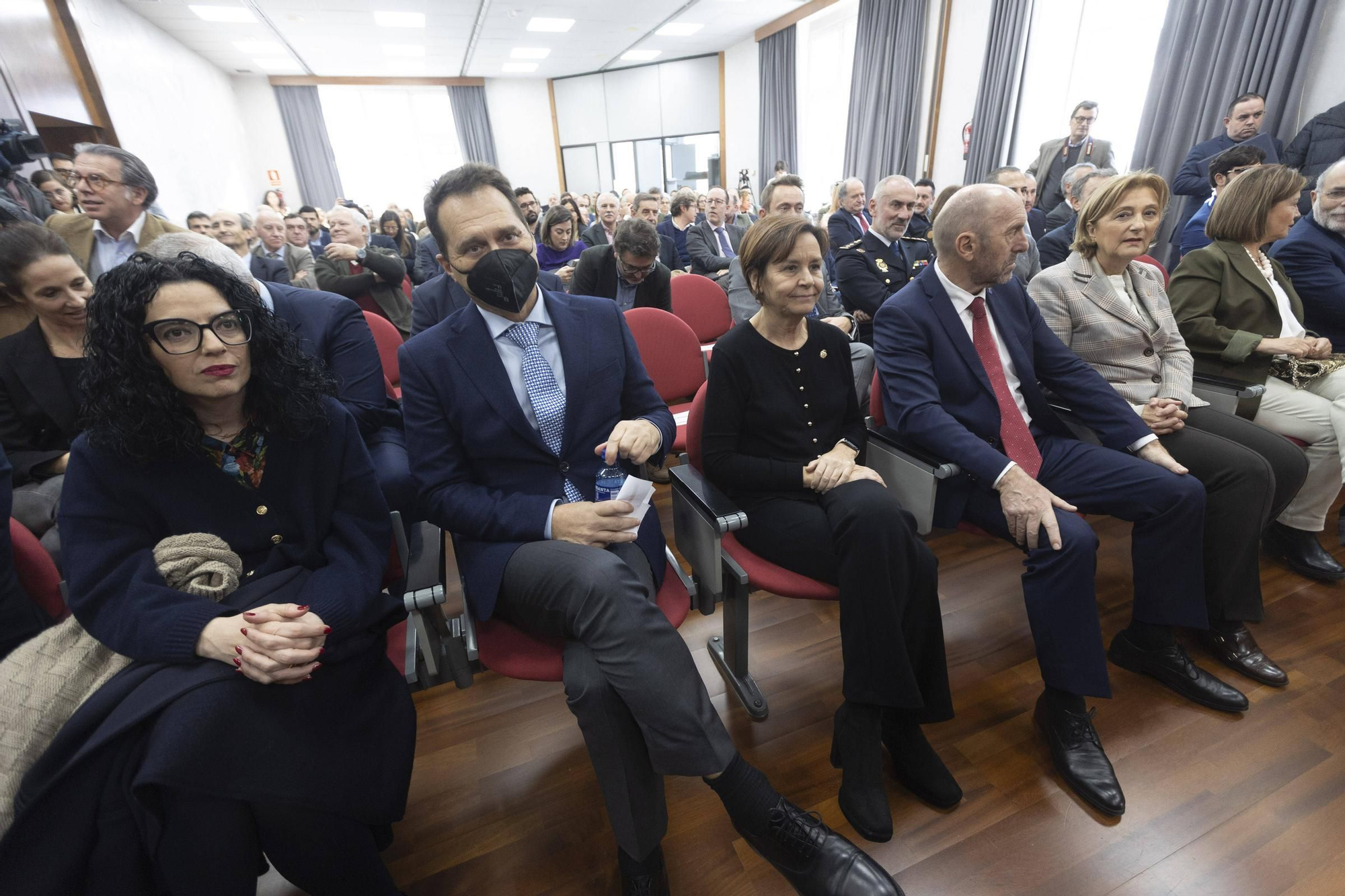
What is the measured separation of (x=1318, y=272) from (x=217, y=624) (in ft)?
12.5

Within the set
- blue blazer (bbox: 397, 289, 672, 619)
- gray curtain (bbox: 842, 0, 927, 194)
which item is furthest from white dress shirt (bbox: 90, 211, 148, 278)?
gray curtain (bbox: 842, 0, 927, 194)

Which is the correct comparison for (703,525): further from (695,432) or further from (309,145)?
(309,145)

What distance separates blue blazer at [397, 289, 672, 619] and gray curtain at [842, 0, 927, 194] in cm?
790

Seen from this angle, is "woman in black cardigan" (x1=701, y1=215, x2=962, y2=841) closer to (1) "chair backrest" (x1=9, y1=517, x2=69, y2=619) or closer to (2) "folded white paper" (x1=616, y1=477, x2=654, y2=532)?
(2) "folded white paper" (x1=616, y1=477, x2=654, y2=532)

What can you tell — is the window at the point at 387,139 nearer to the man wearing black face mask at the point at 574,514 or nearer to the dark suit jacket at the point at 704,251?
the dark suit jacket at the point at 704,251

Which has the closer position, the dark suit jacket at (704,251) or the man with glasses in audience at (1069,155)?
the man with glasses in audience at (1069,155)

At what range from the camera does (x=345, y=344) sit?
1.81 meters

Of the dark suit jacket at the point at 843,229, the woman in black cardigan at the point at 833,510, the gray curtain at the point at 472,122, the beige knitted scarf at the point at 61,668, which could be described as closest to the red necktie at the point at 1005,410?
the woman in black cardigan at the point at 833,510

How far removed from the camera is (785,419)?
1626 millimetres

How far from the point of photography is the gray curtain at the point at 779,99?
31.6ft

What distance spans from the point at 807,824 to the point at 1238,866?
947 millimetres

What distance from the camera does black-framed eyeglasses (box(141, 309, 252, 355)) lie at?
3.48 feet

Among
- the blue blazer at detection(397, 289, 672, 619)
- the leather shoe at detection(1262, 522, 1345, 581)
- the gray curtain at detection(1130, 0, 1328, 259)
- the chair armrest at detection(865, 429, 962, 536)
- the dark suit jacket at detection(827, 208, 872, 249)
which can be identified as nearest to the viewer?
the blue blazer at detection(397, 289, 672, 619)

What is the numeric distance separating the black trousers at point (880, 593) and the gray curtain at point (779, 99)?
9.73 meters
